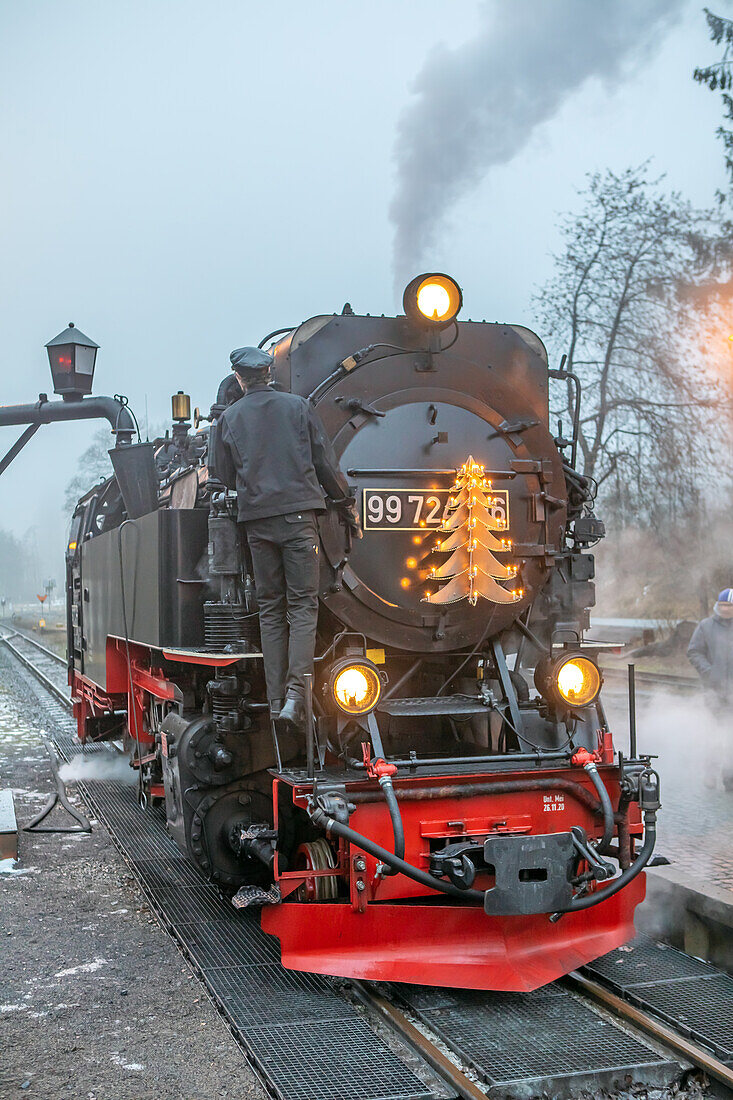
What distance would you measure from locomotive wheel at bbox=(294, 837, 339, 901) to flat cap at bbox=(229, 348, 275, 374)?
208cm

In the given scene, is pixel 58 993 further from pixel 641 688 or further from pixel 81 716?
pixel 641 688

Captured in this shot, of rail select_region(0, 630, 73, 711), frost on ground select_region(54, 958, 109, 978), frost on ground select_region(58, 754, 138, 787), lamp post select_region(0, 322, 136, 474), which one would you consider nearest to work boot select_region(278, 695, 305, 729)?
frost on ground select_region(54, 958, 109, 978)

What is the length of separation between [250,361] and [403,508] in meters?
0.96

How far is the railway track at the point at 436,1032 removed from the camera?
11.4ft

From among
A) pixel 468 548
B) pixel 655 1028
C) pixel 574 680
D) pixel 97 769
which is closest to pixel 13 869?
pixel 468 548

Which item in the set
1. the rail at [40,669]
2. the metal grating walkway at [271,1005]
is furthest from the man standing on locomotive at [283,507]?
the rail at [40,669]

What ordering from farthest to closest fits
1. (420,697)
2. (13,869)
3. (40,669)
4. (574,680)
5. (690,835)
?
(40,669)
(690,835)
(13,869)
(420,697)
(574,680)

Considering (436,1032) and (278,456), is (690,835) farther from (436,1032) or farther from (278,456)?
(278,456)

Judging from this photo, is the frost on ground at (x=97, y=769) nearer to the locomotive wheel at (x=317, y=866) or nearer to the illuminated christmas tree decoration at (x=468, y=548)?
the locomotive wheel at (x=317, y=866)

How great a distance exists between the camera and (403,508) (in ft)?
15.7

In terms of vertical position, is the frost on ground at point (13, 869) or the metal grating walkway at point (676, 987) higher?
the frost on ground at point (13, 869)

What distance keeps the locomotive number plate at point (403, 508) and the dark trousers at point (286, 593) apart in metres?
0.32

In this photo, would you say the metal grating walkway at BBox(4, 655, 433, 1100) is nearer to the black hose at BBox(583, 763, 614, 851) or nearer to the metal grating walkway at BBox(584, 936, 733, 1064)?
the metal grating walkway at BBox(584, 936, 733, 1064)

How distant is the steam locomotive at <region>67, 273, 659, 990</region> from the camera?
4133 mm
